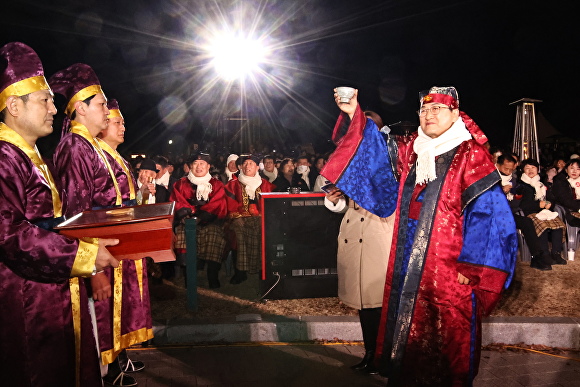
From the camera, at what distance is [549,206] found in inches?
321

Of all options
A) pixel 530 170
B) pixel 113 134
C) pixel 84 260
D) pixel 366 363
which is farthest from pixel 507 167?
pixel 84 260

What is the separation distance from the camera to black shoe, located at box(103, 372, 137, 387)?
3797 millimetres

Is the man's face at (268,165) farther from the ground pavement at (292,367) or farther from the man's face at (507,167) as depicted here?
the ground pavement at (292,367)

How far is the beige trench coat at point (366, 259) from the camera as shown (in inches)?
154

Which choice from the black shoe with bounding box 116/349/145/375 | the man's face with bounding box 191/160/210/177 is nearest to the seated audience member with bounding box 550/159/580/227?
the man's face with bounding box 191/160/210/177

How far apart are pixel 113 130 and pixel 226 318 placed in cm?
231

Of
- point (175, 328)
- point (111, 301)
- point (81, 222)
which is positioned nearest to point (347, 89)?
point (81, 222)

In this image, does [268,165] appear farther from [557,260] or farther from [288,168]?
[557,260]

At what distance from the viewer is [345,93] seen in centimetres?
359

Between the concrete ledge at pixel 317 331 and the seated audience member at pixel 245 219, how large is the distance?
2178mm

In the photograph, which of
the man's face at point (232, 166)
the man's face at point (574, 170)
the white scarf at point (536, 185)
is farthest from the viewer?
the man's face at point (232, 166)

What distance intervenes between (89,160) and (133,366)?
6.21 feet

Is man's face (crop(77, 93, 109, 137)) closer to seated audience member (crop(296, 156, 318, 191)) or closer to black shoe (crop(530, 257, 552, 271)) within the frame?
black shoe (crop(530, 257, 552, 271))

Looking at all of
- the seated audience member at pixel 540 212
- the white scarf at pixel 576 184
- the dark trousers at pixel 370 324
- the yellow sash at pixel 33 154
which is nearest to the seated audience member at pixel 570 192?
the white scarf at pixel 576 184
